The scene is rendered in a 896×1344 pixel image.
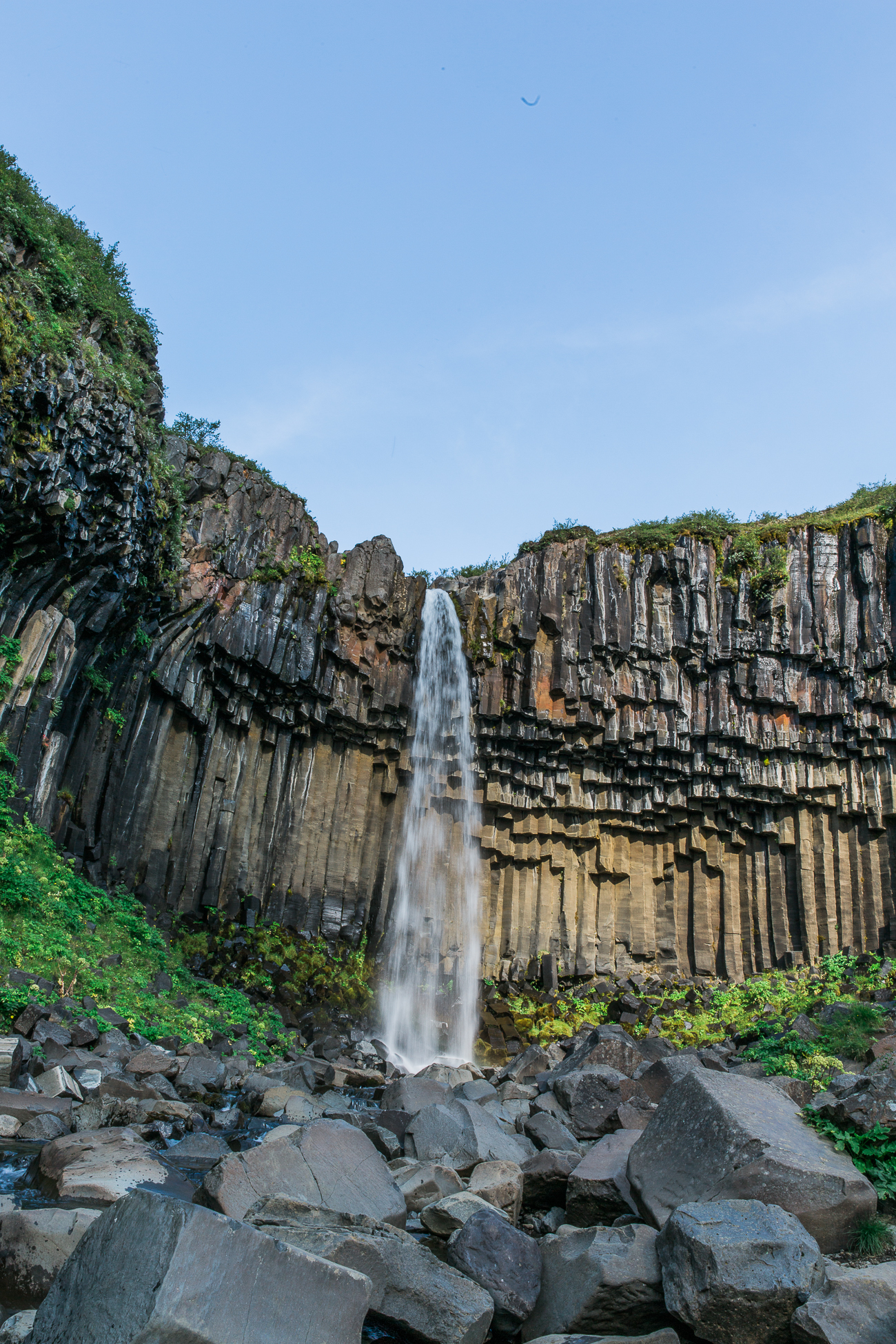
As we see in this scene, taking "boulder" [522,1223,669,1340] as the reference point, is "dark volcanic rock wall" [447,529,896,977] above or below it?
above

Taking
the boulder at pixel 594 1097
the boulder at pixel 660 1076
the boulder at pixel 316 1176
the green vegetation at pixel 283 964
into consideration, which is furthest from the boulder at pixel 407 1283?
the green vegetation at pixel 283 964

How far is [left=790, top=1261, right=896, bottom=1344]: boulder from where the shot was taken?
3789mm

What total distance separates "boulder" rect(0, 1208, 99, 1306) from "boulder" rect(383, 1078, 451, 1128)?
5.14 metres

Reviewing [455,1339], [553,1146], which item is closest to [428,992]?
[553,1146]

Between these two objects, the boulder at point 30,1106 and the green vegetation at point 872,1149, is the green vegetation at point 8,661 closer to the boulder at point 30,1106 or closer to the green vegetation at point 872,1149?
the boulder at point 30,1106

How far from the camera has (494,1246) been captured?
193 inches

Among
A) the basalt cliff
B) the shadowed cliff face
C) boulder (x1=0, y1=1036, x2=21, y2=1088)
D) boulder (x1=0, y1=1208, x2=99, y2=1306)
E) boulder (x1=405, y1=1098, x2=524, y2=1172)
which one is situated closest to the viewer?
boulder (x1=0, y1=1208, x2=99, y2=1306)

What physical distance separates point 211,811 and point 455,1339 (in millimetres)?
15083

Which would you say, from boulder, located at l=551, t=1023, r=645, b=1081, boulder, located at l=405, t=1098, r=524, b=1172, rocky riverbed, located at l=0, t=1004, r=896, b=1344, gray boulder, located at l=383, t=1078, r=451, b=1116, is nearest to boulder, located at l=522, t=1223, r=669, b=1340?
rocky riverbed, located at l=0, t=1004, r=896, b=1344

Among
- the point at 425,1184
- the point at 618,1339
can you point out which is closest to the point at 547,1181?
the point at 425,1184

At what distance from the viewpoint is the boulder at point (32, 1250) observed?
13.3ft

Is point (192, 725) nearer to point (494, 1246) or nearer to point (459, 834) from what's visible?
point (459, 834)

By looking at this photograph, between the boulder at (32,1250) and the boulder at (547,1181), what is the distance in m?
3.53

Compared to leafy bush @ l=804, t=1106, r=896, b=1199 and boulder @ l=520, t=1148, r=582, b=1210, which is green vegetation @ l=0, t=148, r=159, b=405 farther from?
leafy bush @ l=804, t=1106, r=896, b=1199
